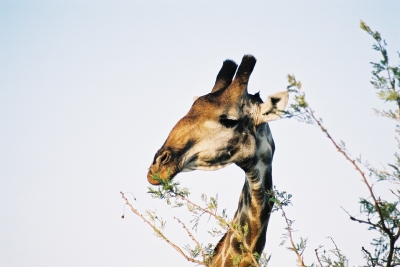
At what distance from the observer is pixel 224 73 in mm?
5449

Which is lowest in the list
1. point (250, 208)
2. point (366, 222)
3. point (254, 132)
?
point (366, 222)

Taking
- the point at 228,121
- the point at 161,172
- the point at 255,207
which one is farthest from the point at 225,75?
the point at 161,172

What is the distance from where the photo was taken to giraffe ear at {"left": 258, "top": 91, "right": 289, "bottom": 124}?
4.75 m

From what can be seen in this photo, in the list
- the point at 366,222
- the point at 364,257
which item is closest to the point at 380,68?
the point at 366,222

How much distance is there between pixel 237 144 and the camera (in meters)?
4.79

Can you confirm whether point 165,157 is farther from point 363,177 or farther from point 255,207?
point 363,177

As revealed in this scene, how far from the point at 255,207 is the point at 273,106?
960 mm

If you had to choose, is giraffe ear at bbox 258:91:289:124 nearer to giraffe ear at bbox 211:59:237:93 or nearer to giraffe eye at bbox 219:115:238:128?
giraffe eye at bbox 219:115:238:128

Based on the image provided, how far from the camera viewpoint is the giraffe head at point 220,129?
14.5 feet

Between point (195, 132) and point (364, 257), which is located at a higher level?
point (195, 132)

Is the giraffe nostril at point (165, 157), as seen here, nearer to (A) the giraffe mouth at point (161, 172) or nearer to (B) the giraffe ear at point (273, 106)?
(A) the giraffe mouth at point (161, 172)

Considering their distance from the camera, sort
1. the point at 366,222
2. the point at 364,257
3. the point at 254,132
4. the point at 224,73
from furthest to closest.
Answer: the point at 224,73, the point at 254,132, the point at 364,257, the point at 366,222

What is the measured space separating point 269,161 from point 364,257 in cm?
236

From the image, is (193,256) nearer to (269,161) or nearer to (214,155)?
(214,155)
